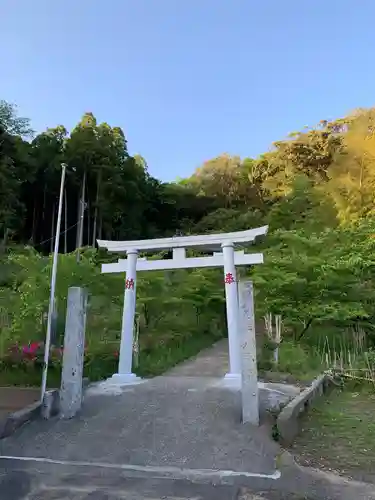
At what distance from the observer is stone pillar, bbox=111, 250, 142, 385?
6914 millimetres

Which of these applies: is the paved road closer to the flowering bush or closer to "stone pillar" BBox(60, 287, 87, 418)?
"stone pillar" BBox(60, 287, 87, 418)

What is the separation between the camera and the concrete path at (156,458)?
130 inches

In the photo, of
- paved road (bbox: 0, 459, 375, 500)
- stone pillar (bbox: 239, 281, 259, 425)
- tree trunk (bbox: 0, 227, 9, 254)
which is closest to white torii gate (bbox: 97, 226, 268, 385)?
stone pillar (bbox: 239, 281, 259, 425)

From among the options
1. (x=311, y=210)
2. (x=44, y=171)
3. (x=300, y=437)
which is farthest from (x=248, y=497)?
(x=44, y=171)

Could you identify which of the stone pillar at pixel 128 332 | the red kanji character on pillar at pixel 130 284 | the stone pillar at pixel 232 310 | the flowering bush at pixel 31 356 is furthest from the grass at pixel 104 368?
the stone pillar at pixel 232 310

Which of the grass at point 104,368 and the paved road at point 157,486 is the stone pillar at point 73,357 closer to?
the paved road at point 157,486

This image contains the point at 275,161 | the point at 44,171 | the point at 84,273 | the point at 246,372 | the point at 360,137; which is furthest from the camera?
the point at 275,161

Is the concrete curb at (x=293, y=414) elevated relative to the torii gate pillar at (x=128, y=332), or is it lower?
lower

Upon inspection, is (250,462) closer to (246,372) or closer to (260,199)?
(246,372)

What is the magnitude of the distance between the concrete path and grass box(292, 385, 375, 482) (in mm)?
251

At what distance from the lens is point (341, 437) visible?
439 centimetres

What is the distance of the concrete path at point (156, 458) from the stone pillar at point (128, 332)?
116cm

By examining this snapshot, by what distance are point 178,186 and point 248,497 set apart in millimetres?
21209

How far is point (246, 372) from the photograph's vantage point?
4.76 metres
